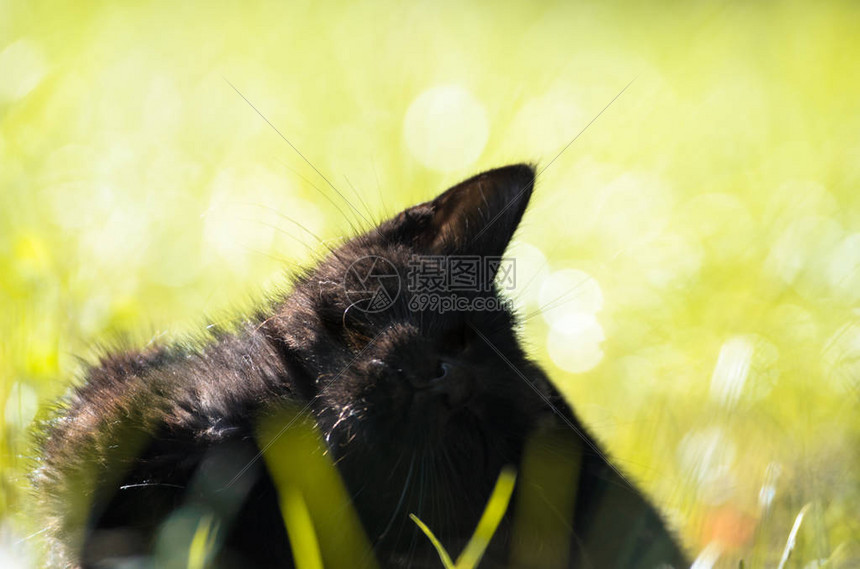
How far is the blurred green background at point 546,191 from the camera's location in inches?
94.2

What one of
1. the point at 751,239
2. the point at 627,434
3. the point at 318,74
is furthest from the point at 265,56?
the point at 627,434

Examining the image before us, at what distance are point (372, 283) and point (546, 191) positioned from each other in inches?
98.4

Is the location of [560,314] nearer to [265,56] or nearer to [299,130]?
[299,130]

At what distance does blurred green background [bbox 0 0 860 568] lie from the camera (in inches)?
94.2

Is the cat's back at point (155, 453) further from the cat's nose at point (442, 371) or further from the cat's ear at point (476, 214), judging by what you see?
the cat's ear at point (476, 214)

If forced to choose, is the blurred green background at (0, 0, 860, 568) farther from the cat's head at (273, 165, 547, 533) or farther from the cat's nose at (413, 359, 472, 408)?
the cat's nose at (413, 359, 472, 408)

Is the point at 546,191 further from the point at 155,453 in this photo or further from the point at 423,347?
the point at 155,453

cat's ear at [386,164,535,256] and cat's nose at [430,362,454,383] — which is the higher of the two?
cat's ear at [386,164,535,256]

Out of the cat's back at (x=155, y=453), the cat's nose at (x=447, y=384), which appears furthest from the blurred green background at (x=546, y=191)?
the cat's nose at (x=447, y=384)

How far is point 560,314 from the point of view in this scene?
12.0 feet

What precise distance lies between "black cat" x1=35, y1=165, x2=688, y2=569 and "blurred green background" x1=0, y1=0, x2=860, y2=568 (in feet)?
0.71

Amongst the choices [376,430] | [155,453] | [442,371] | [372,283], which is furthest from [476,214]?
[155,453]

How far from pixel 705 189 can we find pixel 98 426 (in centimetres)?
349

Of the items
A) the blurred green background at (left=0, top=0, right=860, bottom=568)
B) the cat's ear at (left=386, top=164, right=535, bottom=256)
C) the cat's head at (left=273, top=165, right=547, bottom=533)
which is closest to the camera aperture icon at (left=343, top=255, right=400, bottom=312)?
the cat's head at (left=273, top=165, right=547, bottom=533)
